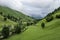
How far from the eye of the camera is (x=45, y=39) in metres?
75.3

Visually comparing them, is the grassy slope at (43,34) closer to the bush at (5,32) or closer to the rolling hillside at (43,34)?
the rolling hillside at (43,34)

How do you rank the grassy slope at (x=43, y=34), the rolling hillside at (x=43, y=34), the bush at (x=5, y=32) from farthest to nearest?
the bush at (x=5, y=32), the rolling hillside at (x=43, y=34), the grassy slope at (x=43, y=34)

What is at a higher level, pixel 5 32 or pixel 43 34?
pixel 43 34

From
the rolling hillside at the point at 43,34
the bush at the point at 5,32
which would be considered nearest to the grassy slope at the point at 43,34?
the rolling hillside at the point at 43,34

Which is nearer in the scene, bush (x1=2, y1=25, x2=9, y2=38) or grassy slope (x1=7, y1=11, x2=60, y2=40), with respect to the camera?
grassy slope (x1=7, y1=11, x2=60, y2=40)

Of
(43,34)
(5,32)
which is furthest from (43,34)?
(5,32)

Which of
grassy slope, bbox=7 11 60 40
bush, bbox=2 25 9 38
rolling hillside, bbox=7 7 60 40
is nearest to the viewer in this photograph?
grassy slope, bbox=7 11 60 40

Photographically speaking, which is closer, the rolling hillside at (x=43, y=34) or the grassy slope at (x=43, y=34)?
the grassy slope at (x=43, y=34)

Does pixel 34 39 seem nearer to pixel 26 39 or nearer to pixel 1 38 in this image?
pixel 26 39

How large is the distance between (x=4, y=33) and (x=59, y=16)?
48.0 metres

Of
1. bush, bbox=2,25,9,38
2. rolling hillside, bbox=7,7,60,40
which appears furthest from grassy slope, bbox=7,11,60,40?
bush, bbox=2,25,9,38

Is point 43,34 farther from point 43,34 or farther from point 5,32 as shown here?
point 5,32

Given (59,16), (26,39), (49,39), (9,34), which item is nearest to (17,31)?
(9,34)

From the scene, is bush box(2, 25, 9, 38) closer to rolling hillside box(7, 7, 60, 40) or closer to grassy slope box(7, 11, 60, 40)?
rolling hillside box(7, 7, 60, 40)
